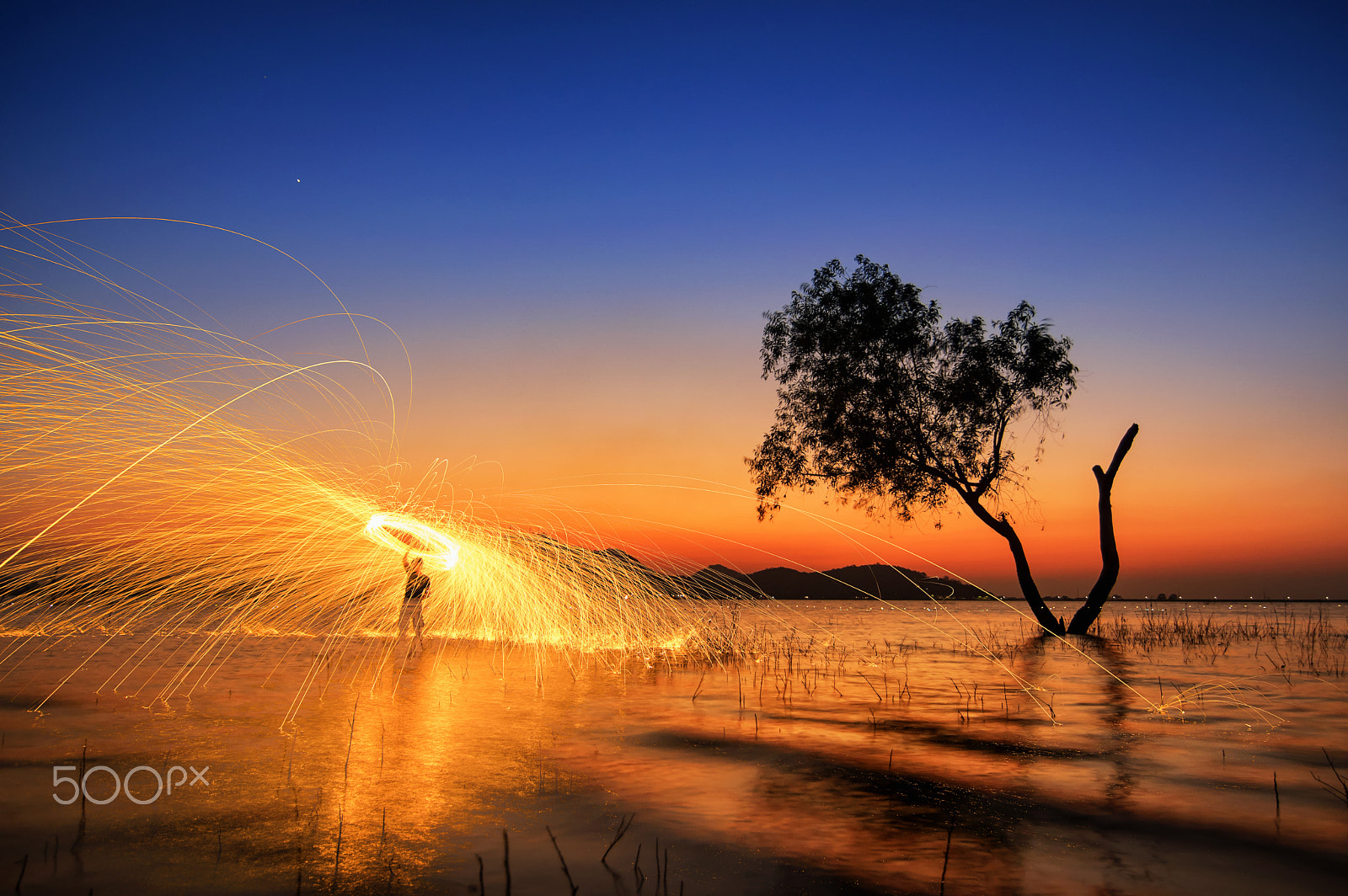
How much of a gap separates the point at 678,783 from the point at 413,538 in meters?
12.0

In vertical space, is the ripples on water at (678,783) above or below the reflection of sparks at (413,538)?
below

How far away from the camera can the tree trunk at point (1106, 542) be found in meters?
27.5

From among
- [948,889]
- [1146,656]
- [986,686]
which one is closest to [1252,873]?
[948,889]

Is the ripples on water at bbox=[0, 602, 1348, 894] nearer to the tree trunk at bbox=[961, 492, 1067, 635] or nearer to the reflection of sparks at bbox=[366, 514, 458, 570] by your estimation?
the reflection of sparks at bbox=[366, 514, 458, 570]

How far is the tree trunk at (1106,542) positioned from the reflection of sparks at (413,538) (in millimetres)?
21208

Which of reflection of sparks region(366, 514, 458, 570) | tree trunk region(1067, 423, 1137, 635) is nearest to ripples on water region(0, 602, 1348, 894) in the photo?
reflection of sparks region(366, 514, 458, 570)

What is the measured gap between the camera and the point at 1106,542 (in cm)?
2756

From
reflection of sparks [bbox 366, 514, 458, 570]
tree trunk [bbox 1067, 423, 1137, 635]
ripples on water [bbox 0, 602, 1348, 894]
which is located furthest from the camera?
tree trunk [bbox 1067, 423, 1137, 635]

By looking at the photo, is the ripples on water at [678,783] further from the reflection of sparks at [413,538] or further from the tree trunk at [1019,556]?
the tree trunk at [1019,556]

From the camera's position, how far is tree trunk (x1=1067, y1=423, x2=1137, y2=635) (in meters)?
27.5

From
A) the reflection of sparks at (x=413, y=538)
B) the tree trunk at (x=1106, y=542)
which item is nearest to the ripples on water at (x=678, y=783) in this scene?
the reflection of sparks at (x=413, y=538)

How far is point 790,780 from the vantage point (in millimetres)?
7367

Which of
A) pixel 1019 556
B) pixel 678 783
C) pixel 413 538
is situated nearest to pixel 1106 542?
pixel 1019 556

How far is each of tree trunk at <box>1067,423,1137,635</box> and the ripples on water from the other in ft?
42.1
